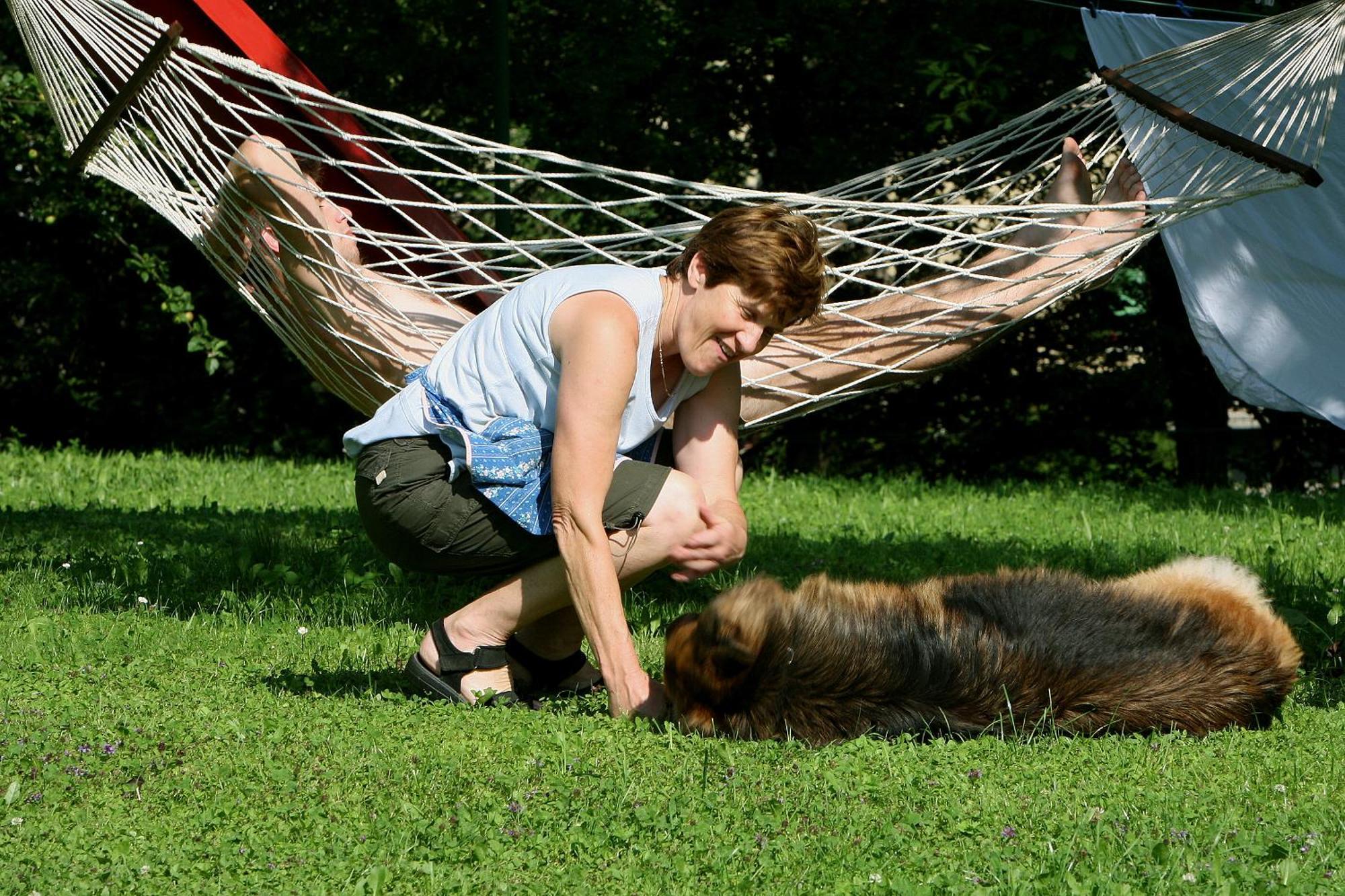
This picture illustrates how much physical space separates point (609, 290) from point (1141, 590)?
1171 mm

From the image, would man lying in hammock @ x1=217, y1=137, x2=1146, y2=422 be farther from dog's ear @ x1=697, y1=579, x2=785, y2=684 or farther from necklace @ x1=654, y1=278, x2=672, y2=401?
dog's ear @ x1=697, y1=579, x2=785, y2=684

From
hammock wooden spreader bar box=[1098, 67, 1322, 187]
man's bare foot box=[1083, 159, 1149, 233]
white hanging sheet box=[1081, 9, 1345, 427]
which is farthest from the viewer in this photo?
white hanging sheet box=[1081, 9, 1345, 427]

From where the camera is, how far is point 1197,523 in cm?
544

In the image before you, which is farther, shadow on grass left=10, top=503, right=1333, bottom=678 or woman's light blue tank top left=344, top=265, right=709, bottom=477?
shadow on grass left=10, top=503, right=1333, bottom=678

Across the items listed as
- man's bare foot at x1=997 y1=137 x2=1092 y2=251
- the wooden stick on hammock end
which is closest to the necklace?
man's bare foot at x1=997 y1=137 x2=1092 y2=251

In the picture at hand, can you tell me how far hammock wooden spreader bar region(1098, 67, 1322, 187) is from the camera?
3400mm

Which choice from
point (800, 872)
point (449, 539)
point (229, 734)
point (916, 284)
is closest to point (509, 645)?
point (449, 539)

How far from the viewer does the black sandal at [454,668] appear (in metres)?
2.77

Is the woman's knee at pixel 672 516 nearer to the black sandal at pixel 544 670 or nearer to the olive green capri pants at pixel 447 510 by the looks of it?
the olive green capri pants at pixel 447 510

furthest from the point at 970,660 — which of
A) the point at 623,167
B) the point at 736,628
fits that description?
the point at 623,167

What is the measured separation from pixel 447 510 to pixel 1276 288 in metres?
2.63

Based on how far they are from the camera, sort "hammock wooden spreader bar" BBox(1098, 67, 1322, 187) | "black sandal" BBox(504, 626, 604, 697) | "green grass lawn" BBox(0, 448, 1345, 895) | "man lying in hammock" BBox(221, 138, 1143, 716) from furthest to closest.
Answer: "hammock wooden spreader bar" BBox(1098, 67, 1322, 187) < "black sandal" BBox(504, 626, 604, 697) < "man lying in hammock" BBox(221, 138, 1143, 716) < "green grass lawn" BBox(0, 448, 1345, 895)

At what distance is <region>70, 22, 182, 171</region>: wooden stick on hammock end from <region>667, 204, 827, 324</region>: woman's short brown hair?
1601 mm

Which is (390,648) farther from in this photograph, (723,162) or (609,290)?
(723,162)
